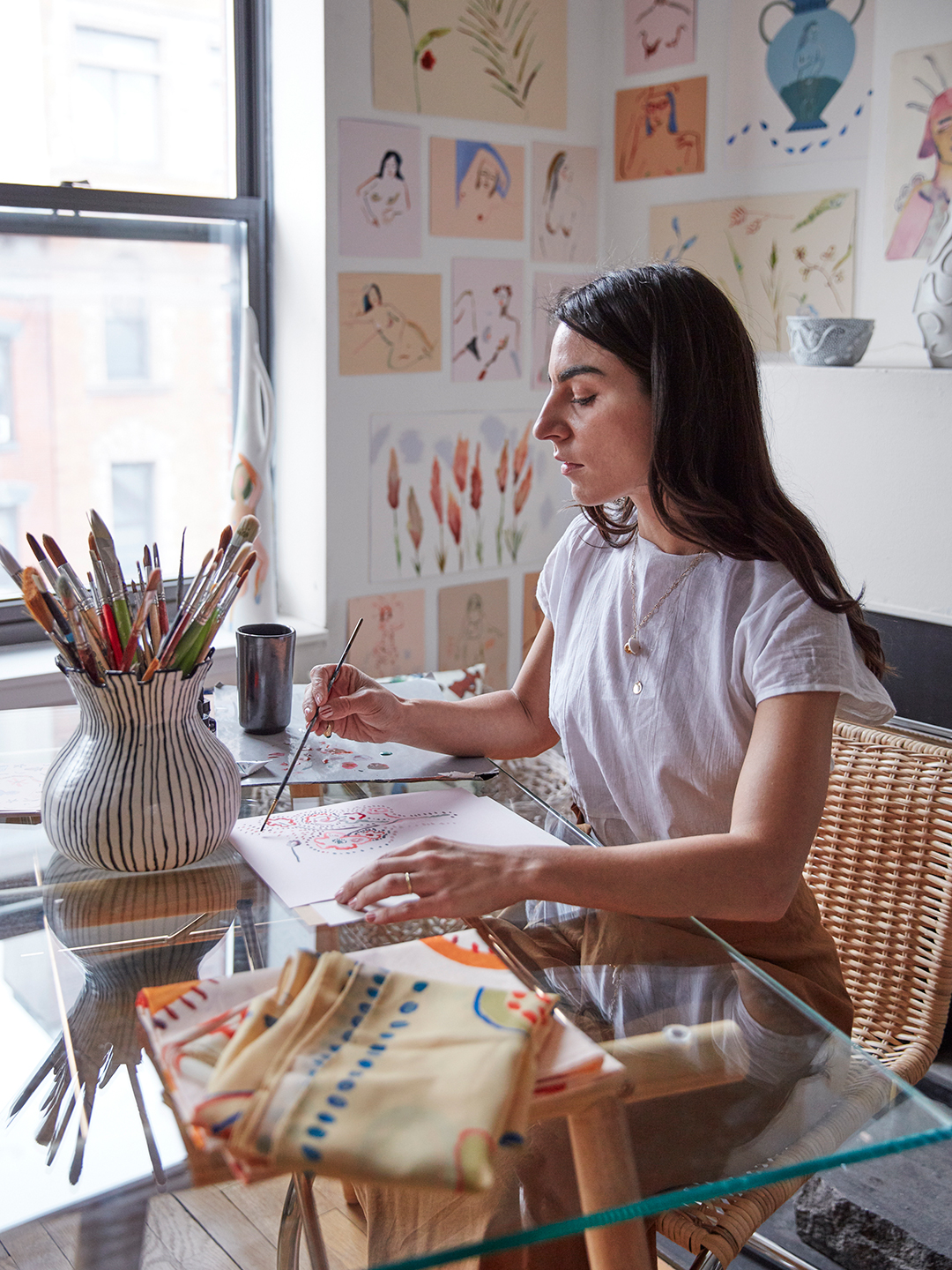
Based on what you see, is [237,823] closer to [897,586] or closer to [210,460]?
[897,586]

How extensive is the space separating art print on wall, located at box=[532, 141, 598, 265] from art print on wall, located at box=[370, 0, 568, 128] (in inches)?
3.2

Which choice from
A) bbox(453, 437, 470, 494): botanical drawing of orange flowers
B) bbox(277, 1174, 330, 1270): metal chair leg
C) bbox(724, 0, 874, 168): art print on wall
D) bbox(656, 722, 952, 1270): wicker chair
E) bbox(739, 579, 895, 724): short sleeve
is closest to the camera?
bbox(277, 1174, 330, 1270): metal chair leg

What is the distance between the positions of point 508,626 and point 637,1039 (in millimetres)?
2183

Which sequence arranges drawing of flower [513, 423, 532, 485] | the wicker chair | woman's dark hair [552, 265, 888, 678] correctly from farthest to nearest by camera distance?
1. drawing of flower [513, 423, 532, 485]
2. the wicker chair
3. woman's dark hair [552, 265, 888, 678]

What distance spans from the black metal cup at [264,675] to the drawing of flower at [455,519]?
1331 mm

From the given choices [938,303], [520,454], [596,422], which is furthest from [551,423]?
[520,454]

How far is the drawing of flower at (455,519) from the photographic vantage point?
290 cm

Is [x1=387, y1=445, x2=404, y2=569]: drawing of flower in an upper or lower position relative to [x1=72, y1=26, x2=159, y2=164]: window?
lower

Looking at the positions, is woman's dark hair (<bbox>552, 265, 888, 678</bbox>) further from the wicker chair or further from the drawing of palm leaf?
the drawing of palm leaf

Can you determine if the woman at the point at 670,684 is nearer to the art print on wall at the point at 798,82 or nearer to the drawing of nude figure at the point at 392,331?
the drawing of nude figure at the point at 392,331

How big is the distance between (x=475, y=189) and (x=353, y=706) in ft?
5.52

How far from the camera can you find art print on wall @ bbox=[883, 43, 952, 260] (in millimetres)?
2291

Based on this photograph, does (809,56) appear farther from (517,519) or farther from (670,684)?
(670,684)

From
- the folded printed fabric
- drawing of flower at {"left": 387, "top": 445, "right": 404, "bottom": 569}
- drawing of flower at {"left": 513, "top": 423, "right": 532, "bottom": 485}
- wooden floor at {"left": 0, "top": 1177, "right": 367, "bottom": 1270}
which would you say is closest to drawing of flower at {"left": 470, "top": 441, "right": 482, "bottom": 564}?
drawing of flower at {"left": 513, "top": 423, "right": 532, "bottom": 485}
